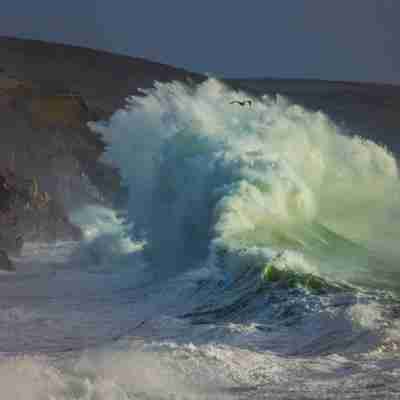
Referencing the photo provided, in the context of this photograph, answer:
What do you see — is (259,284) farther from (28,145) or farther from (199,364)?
(28,145)

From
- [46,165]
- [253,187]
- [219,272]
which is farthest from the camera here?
[46,165]

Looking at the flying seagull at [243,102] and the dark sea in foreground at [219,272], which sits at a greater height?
the flying seagull at [243,102]

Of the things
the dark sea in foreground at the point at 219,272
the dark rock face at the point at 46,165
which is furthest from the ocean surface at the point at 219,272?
the dark rock face at the point at 46,165

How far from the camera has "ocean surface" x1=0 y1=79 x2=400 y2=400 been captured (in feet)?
35.1

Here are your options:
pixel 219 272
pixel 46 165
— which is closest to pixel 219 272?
pixel 219 272

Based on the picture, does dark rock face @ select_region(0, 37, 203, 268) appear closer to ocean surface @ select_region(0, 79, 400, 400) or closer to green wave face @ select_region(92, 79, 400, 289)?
ocean surface @ select_region(0, 79, 400, 400)

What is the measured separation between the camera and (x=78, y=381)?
998 centimetres

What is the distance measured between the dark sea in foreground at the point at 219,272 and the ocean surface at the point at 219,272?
0.13 feet

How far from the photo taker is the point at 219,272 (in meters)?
18.2

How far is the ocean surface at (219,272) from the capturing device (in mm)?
10703

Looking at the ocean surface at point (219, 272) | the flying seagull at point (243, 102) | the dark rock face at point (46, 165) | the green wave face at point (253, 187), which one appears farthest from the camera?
the dark rock face at point (46, 165)

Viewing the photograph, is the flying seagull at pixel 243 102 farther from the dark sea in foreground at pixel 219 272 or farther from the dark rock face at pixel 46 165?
the dark rock face at pixel 46 165

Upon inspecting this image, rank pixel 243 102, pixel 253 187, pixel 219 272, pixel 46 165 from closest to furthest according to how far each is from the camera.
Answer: pixel 219 272, pixel 253 187, pixel 243 102, pixel 46 165

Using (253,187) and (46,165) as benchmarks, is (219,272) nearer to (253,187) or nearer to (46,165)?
(253,187)
